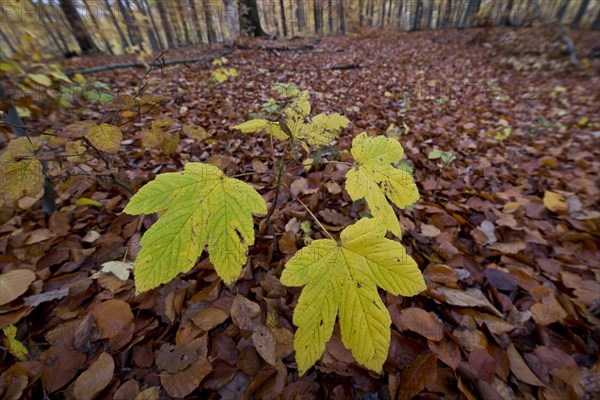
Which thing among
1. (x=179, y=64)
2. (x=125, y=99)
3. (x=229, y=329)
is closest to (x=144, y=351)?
(x=229, y=329)

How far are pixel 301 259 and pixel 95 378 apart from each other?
938 millimetres

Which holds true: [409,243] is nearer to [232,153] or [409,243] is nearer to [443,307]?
[443,307]

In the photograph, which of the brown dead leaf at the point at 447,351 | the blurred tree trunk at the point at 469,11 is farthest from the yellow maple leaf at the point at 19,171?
the blurred tree trunk at the point at 469,11

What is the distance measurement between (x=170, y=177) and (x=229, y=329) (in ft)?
2.51

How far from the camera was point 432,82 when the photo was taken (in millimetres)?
6133

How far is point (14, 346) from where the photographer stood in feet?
3.41

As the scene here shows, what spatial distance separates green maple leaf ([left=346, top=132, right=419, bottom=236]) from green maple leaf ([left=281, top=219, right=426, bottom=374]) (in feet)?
0.35

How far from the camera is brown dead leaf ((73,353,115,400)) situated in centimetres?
95

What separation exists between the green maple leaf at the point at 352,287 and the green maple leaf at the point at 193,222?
20 cm

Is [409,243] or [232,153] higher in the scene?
[232,153]

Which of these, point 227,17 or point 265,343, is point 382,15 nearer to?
point 227,17

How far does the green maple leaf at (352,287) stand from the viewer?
2.62 ft

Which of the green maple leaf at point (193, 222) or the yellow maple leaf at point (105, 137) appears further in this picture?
the yellow maple leaf at point (105, 137)

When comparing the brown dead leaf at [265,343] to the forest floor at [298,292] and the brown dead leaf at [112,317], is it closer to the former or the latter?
the forest floor at [298,292]
